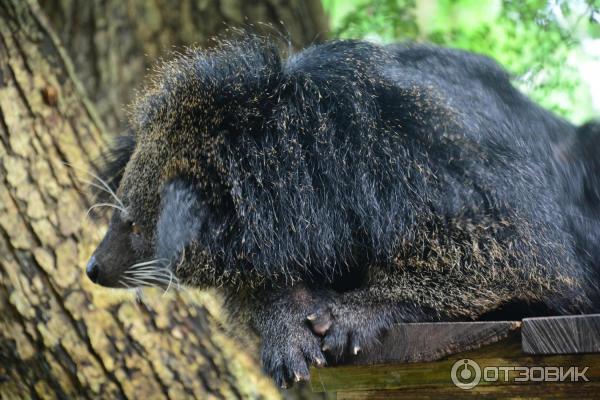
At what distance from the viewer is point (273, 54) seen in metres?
2.34

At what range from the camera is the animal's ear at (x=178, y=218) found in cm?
215

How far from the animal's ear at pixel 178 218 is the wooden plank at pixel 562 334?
0.94 meters

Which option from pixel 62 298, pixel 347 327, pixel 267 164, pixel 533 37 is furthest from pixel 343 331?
pixel 533 37

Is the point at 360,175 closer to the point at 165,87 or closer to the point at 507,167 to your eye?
the point at 507,167

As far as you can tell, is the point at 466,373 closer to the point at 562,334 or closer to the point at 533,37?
the point at 562,334

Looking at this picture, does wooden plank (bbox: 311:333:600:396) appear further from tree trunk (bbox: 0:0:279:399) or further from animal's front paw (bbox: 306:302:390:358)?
tree trunk (bbox: 0:0:279:399)

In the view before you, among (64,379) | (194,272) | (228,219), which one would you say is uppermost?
(228,219)

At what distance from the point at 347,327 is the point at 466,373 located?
1.04 ft

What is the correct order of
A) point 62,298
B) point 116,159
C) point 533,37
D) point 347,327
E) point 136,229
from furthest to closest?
1. point 533,37
2. point 62,298
3. point 116,159
4. point 136,229
5. point 347,327

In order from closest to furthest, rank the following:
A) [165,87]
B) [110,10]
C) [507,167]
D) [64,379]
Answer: [507,167]
[165,87]
[64,379]
[110,10]

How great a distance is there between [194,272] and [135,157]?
0.48 meters

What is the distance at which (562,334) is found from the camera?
1.71 meters

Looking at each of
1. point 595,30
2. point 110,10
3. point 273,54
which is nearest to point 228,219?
point 273,54

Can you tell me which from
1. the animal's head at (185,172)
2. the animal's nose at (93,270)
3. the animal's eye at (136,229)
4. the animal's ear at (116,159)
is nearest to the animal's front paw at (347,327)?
the animal's head at (185,172)
